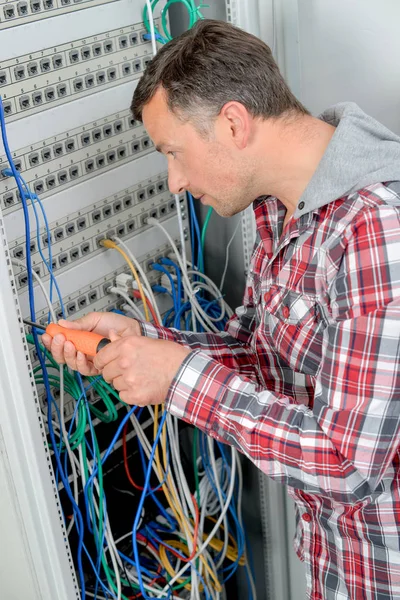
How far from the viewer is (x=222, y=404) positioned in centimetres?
127

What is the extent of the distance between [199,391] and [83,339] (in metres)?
0.25

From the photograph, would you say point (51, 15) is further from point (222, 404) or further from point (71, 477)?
point (71, 477)

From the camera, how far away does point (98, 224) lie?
172 cm

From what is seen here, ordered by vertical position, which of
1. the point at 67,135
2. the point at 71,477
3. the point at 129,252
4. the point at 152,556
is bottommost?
the point at 152,556

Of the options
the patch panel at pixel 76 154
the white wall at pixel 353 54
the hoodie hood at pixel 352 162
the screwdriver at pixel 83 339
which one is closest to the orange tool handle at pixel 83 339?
the screwdriver at pixel 83 339

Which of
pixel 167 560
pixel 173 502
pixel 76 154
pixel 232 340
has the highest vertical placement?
pixel 76 154

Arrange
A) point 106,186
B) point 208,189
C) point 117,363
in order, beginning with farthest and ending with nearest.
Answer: point 106,186 → point 208,189 → point 117,363

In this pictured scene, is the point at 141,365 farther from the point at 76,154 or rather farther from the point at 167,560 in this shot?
the point at 167,560

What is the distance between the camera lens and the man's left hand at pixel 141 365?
1278 millimetres

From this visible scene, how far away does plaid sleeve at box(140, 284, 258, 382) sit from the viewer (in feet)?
5.27

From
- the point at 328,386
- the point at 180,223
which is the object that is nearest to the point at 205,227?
the point at 180,223

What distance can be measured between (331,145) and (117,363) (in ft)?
1.74

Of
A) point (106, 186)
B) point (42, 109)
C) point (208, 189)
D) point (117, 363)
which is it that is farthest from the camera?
point (106, 186)

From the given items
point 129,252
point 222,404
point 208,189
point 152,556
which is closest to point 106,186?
point 129,252
